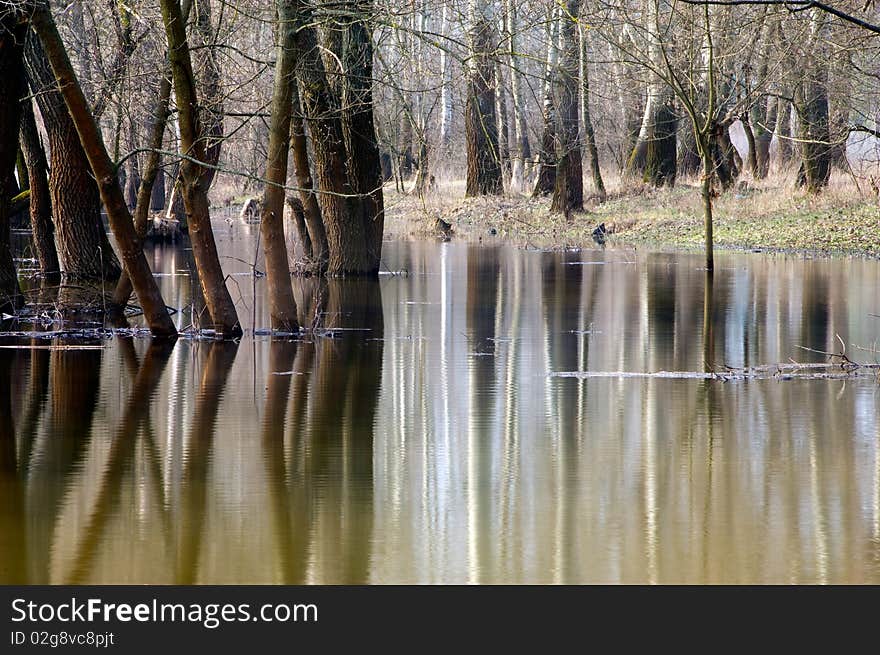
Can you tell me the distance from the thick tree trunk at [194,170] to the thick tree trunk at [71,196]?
374 centimetres

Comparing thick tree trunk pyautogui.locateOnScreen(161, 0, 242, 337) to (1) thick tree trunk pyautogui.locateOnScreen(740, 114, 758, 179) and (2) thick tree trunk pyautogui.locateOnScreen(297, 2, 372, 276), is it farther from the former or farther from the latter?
(1) thick tree trunk pyautogui.locateOnScreen(740, 114, 758, 179)

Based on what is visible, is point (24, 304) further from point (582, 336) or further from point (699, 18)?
point (699, 18)

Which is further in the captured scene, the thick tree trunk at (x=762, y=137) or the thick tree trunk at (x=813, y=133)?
the thick tree trunk at (x=762, y=137)

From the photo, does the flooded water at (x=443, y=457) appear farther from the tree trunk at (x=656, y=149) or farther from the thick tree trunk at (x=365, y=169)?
the tree trunk at (x=656, y=149)

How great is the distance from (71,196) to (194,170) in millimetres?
5164

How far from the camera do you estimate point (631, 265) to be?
85.6 ft

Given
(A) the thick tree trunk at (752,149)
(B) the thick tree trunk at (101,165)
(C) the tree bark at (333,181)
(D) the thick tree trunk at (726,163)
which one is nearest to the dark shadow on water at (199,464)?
(B) the thick tree trunk at (101,165)

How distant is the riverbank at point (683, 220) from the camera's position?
29.4 m

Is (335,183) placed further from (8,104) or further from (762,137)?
(762,137)

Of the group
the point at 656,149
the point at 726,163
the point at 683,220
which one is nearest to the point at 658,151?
the point at 656,149

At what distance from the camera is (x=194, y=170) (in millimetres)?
13961
